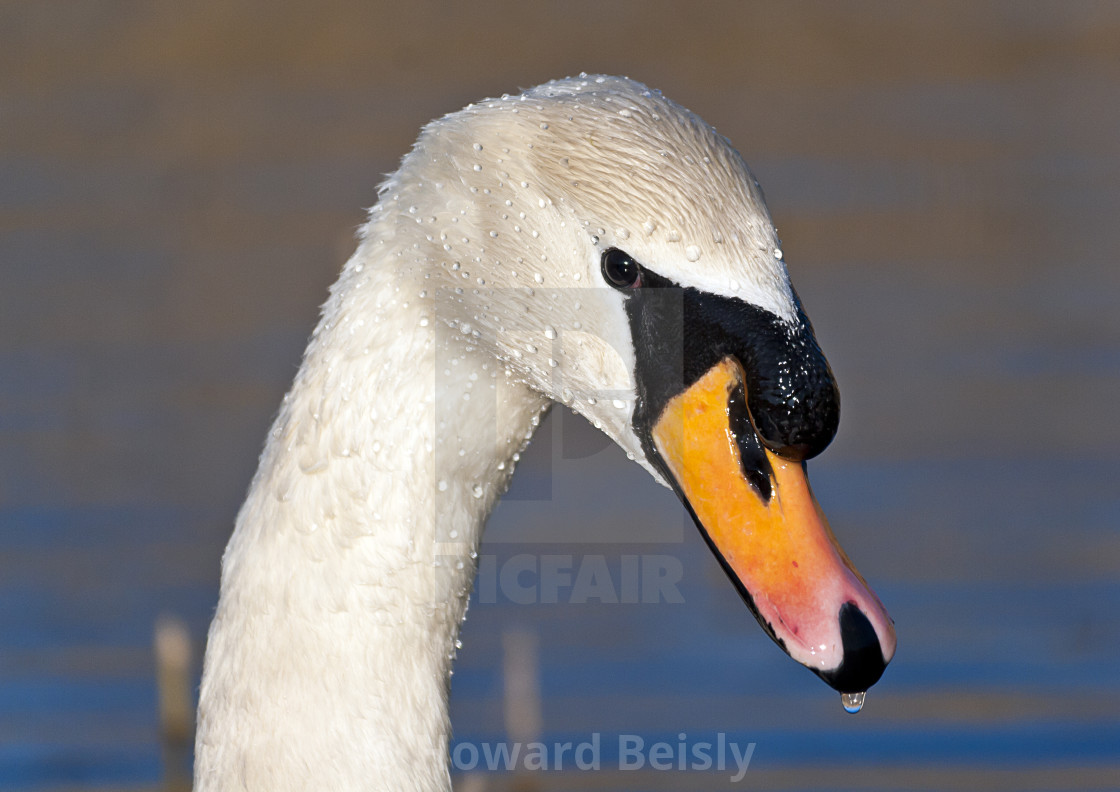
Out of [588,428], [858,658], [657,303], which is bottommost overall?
[858,658]

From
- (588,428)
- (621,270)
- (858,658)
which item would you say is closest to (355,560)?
(621,270)

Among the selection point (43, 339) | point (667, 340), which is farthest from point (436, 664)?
point (43, 339)

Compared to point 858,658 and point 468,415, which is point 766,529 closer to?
point 858,658

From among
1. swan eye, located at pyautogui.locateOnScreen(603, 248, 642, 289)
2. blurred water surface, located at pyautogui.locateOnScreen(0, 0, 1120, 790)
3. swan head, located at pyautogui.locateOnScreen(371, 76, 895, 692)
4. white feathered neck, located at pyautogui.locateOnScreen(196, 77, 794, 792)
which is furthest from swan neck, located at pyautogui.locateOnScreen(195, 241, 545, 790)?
blurred water surface, located at pyautogui.locateOnScreen(0, 0, 1120, 790)

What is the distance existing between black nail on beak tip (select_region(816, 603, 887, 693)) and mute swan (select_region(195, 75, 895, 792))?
3cm

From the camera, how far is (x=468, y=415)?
117 inches

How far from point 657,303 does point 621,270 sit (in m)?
0.09

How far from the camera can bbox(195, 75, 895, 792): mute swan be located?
274 cm

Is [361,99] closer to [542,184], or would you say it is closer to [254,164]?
[254,164]

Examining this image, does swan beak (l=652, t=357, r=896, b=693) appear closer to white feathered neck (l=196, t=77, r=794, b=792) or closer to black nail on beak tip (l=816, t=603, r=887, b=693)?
black nail on beak tip (l=816, t=603, r=887, b=693)

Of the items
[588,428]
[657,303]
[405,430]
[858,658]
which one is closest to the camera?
[858,658]

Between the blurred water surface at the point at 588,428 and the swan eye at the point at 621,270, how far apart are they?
3.97 m

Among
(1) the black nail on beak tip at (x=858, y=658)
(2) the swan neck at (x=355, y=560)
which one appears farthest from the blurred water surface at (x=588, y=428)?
(1) the black nail on beak tip at (x=858, y=658)

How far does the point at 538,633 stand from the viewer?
23.3 ft
